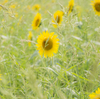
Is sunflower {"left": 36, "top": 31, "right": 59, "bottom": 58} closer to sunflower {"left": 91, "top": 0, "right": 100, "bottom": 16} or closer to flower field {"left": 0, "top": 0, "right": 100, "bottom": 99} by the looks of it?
flower field {"left": 0, "top": 0, "right": 100, "bottom": 99}

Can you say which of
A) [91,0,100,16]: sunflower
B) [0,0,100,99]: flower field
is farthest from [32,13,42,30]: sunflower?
[91,0,100,16]: sunflower

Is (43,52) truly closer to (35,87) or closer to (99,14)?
(35,87)

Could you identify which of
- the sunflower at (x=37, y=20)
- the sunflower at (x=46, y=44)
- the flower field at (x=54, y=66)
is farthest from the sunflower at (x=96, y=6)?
the sunflower at (x=46, y=44)

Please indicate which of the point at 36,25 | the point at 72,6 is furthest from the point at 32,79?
the point at 72,6

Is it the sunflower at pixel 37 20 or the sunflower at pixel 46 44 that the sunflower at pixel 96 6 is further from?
the sunflower at pixel 46 44

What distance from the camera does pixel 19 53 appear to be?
1610 millimetres

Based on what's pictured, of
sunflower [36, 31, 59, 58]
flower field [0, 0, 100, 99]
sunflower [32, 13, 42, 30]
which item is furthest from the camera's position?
sunflower [32, 13, 42, 30]

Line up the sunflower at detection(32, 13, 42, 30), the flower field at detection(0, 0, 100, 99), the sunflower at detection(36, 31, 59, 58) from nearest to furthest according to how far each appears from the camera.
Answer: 1. the flower field at detection(0, 0, 100, 99)
2. the sunflower at detection(36, 31, 59, 58)
3. the sunflower at detection(32, 13, 42, 30)

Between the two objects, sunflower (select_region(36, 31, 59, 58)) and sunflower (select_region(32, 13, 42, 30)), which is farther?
sunflower (select_region(32, 13, 42, 30))

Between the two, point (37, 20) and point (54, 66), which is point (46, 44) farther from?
point (37, 20)

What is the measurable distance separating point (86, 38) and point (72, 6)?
640 millimetres

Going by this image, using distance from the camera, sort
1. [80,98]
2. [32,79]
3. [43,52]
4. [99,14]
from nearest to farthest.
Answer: [32,79]
[80,98]
[43,52]
[99,14]

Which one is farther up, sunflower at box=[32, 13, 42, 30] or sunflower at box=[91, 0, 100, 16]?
sunflower at box=[91, 0, 100, 16]

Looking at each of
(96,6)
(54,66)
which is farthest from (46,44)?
(96,6)
